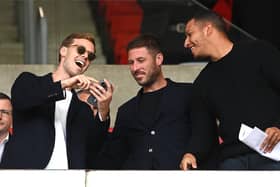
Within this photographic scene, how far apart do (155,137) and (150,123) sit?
0.10 meters

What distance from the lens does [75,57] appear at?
5777 millimetres

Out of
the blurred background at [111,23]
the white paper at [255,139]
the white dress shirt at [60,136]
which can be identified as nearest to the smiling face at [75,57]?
the white dress shirt at [60,136]

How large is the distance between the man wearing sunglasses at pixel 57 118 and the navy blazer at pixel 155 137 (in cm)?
24

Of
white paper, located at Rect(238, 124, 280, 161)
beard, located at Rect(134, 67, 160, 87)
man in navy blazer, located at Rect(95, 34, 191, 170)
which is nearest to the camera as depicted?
white paper, located at Rect(238, 124, 280, 161)

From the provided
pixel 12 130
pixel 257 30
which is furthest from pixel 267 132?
pixel 257 30

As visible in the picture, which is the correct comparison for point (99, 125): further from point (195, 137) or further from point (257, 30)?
point (257, 30)

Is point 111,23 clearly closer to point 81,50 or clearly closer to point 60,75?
point 81,50

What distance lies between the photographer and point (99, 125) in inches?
228

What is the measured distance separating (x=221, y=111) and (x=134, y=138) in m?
0.62

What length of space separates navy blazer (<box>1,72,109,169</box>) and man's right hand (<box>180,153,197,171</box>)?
0.55m

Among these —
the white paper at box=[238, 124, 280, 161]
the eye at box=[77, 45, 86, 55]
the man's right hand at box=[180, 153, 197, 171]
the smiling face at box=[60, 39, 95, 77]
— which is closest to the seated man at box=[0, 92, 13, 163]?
the smiling face at box=[60, 39, 95, 77]

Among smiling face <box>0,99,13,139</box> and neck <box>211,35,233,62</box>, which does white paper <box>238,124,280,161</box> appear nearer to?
neck <box>211,35,233,62</box>

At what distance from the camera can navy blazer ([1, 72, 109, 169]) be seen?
5.54m
